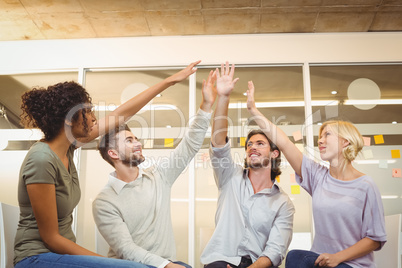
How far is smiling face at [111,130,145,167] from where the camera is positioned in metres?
2.11

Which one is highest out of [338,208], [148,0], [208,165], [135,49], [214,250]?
[148,0]

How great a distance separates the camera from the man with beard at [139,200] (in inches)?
73.5

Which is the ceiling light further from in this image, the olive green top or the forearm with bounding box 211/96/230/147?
the olive green top

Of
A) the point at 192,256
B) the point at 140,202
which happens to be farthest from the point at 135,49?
the point at 140,202

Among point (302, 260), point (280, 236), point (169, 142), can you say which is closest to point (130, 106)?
point (280, 236)

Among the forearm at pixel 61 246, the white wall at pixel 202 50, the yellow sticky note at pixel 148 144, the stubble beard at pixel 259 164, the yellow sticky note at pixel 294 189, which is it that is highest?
the white wall at pixel 202 50

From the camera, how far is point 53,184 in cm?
153

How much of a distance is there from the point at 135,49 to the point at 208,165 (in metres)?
1.47

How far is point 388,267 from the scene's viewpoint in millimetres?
2502

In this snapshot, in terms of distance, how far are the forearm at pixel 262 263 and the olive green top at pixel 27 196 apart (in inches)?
35.9

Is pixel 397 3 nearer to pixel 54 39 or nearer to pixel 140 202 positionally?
pixel 140 202

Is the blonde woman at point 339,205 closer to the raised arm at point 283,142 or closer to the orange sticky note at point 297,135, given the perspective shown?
the raised arm at point 283,142

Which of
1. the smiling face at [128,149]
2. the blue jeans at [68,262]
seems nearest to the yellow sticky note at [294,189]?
the smiling face at [128,149]

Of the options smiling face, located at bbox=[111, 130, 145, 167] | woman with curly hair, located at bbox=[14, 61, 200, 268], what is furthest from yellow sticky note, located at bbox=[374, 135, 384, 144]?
woman with curly hair, located at bbox=[14, 61, 200, 268]
